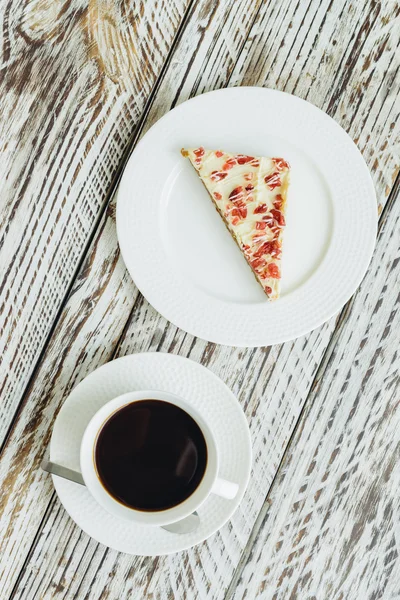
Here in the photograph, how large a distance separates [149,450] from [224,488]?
151 millimetres

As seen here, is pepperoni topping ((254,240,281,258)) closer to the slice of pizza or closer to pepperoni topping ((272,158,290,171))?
the slice of pizza

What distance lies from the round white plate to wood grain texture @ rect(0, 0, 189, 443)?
16cm

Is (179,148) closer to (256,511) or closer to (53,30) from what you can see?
(53,30)

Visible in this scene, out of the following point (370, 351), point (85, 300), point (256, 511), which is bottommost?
point (256, 511)

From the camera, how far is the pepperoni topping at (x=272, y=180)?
120 cm

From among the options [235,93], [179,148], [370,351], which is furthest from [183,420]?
[235,93]

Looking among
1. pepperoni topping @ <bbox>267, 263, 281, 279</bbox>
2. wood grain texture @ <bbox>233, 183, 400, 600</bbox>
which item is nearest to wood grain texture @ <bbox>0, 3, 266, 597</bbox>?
pepperoni topping @ <bbox>267, 263, 281, 279</bbox>

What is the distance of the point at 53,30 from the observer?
1.28m

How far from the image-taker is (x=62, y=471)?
Result: 3.78ft

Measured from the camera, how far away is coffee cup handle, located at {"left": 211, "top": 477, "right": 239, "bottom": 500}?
44.1 inches

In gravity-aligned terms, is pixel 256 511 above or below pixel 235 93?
below

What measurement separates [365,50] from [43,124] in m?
0.66

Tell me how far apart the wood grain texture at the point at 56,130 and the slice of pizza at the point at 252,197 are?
199 mm

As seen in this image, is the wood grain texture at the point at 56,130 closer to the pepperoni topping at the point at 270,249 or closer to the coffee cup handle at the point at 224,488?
the pepperoni topping at the point at 270,249
